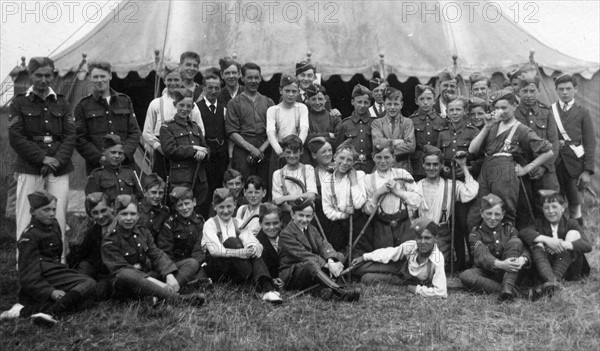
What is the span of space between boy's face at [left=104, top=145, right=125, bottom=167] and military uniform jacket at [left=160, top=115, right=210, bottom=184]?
1.44 feet

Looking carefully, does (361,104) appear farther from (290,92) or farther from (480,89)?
(480,89)

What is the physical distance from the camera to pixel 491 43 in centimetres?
824

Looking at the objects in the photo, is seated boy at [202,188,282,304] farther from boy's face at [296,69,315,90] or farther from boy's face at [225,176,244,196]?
boy's face at [296,69,315,90]

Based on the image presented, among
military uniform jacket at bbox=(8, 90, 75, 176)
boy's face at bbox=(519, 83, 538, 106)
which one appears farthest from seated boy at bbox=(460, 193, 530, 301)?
military uniform jacket at bbox=(8, 90, 75, 176)

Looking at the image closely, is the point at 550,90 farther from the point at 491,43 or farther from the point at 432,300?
the point at 432,300

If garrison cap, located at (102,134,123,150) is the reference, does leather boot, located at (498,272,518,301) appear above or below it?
below

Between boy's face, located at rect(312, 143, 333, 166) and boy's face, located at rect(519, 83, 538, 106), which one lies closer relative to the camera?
boy's face, located at rect(312, 143, 333, 166)

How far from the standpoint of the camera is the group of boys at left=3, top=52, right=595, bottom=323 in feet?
15.5

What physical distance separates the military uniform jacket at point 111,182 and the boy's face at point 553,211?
3192 millimetres

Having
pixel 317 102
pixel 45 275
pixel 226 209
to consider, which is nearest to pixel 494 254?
pixel 226 209

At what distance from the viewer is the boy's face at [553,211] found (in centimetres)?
507

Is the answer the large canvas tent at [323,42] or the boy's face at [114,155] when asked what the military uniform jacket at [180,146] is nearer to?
the boy's face at [114,155]

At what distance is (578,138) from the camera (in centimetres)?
643

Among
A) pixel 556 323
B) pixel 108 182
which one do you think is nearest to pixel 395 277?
pixel 556 323
